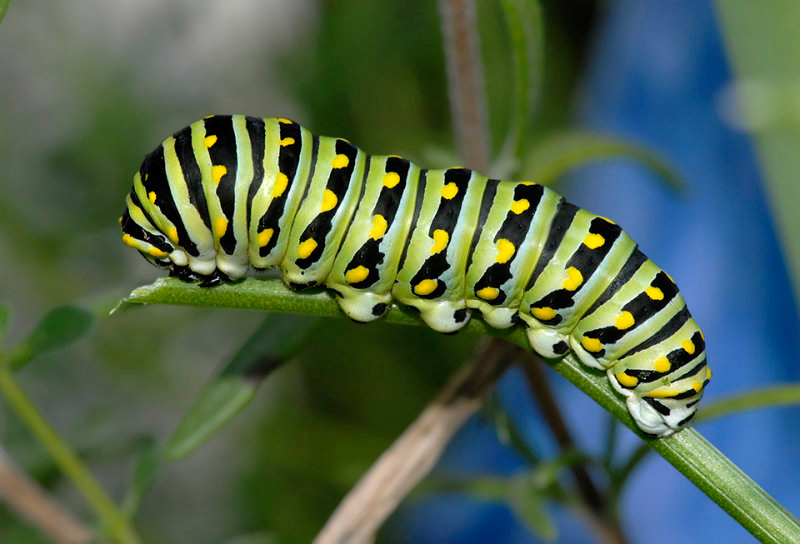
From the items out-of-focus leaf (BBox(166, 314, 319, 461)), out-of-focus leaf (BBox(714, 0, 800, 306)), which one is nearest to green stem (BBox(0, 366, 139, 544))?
out-of-focus leaf (BBox(166, 314, 319, 461))

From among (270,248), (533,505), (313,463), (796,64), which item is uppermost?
Answer: (796,64)

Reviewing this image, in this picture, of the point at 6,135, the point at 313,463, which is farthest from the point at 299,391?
the point at 6,135

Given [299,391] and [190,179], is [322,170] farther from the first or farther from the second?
[299,391]

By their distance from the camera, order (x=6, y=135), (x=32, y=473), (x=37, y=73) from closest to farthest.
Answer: (x=32, y=473) → (x=6, y=135) → (x=37, y=73)

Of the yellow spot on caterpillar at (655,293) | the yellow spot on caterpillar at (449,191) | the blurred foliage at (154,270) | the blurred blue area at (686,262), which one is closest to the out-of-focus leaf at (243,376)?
the yellow spot on caterpillar at (449,191)

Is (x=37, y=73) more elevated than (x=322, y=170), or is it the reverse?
(x=322, y=170)

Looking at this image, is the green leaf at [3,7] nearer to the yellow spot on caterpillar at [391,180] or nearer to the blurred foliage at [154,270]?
the yellow spot on caterpillar at [391,180]
